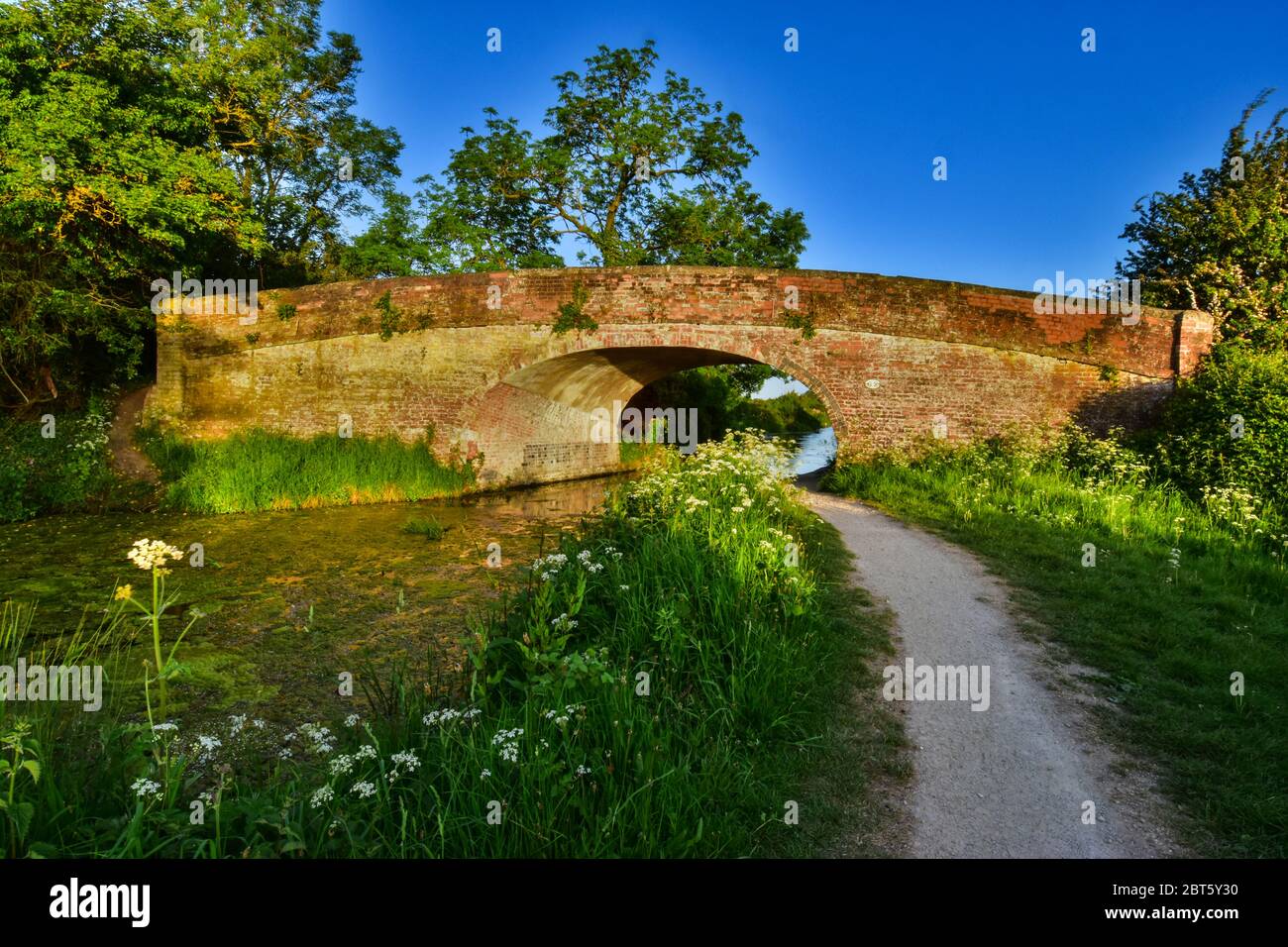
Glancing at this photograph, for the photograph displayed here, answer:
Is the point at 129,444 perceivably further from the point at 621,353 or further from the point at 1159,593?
the point at 1159,593

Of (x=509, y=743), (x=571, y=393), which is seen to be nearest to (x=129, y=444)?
(x=571, y=393)

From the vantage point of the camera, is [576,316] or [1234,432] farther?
[576,316]

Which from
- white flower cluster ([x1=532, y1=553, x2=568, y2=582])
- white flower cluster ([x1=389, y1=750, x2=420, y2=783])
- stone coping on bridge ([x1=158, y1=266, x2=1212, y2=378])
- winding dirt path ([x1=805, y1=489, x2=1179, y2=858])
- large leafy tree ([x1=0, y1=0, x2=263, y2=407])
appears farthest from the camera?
stone coping on bridge ([x1=158, y1=266, x2=1212, y2=378])

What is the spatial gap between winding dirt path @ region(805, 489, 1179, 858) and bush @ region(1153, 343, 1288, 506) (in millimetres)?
5718

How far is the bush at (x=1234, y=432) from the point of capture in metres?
8.11

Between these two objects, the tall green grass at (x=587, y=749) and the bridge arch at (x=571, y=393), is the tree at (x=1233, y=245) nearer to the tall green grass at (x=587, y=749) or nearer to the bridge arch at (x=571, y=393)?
the bridge arch at (x=571, y=393)

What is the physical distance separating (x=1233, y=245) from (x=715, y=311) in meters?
11.3

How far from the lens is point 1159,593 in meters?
5.46

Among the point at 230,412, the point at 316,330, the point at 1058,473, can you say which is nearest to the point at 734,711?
the point at 1058,473

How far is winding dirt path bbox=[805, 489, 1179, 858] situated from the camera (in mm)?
2645

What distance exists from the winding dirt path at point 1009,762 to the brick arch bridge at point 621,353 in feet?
25.1

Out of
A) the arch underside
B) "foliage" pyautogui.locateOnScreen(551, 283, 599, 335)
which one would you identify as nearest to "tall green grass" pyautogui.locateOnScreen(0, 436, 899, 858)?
"foliage" pyautogui.locateOnScreen(551, 283, 599, 335)

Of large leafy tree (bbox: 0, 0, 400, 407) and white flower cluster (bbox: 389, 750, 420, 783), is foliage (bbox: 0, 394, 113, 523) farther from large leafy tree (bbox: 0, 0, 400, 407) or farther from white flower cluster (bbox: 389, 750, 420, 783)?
white flower cluster (bbox: 389, 750, 420, 783)

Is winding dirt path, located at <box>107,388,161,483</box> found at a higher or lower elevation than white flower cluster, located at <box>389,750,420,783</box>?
higher
